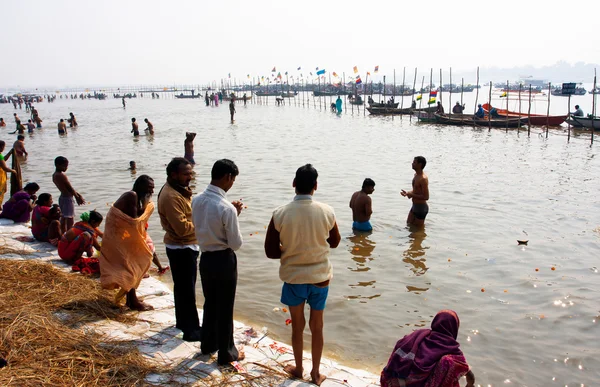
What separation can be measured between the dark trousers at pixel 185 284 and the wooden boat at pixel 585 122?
28.0 metres

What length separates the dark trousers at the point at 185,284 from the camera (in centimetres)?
420

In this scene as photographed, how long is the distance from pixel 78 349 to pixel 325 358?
93.3 inches

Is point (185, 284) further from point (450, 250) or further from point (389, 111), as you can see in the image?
point (389, 111)

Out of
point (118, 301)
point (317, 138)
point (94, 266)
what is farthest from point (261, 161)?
point (118, 301)

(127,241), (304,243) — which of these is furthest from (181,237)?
(304,243)

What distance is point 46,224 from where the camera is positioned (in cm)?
734

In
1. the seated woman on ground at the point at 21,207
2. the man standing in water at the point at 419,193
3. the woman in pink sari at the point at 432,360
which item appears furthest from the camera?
the seated woman on ground at the point at 21,207

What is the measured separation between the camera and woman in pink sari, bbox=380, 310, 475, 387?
304 cm

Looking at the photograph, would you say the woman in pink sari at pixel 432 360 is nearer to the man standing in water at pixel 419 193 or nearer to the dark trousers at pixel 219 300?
the dark trousers at pixel 219 300

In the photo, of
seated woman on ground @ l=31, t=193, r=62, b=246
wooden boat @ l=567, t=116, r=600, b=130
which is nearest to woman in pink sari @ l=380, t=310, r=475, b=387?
seated woman on ground @ l=31, t=193, r=62, b=246

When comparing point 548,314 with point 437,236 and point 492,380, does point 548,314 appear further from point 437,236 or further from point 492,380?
point 437,236

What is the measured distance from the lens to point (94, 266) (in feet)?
20.3

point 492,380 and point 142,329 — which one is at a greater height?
point 142,329

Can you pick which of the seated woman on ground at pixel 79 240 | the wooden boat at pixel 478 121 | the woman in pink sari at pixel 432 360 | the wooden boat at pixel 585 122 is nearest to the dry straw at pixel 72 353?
the woman in pink sari at pixel 432 360
